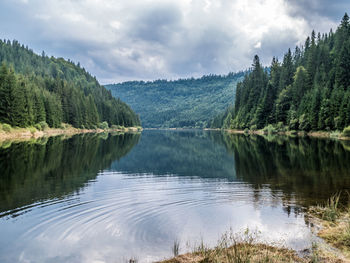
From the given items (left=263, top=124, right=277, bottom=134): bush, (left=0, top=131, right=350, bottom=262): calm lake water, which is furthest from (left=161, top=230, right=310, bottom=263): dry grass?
(left=263, top=124, right=277, bottom=134): bush

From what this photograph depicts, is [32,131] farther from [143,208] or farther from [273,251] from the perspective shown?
[273,251]

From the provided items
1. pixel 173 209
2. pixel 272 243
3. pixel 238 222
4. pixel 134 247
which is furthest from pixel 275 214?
pixel 134 247

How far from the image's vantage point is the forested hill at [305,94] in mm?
72500

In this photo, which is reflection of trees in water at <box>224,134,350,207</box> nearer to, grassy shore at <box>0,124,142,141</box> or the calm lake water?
the calm lake water

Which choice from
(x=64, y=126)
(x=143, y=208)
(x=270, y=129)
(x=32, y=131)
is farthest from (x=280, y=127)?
(x=143, y=208)

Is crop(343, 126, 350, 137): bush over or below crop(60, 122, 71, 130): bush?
below

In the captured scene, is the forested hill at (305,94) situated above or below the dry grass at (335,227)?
above

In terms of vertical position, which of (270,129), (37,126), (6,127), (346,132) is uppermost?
(270,129)

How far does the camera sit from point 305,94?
305ft

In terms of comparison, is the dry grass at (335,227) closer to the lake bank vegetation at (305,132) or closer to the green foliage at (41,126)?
the lake bank vegetation at (305,132)

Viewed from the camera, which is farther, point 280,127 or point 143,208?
point 280,127

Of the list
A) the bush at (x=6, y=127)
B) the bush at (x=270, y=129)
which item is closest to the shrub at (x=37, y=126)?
the bush at (x=6, y=127)

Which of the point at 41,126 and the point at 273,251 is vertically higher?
the point at 41,126

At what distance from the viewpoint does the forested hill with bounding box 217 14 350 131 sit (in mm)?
72500
